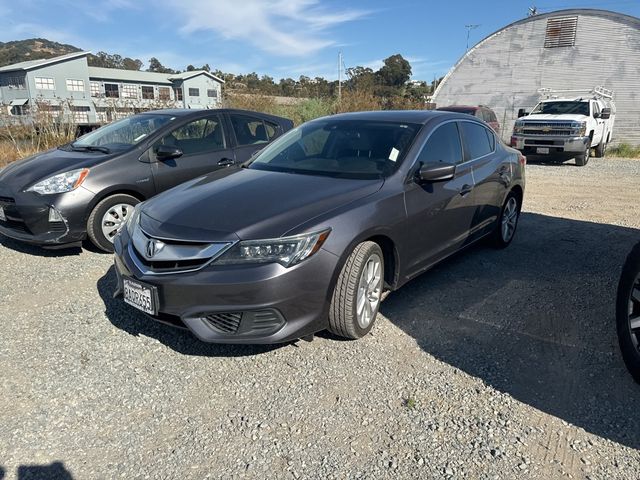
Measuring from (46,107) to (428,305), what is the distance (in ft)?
38.5

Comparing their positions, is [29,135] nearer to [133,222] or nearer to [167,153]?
[167,153]

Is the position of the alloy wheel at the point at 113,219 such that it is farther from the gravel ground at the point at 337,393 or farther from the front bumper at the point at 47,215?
the gravel ground at the point at 337,393

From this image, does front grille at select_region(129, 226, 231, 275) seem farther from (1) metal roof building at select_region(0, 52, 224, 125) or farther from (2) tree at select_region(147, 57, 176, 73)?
(2) tree at select_region(147, 57, 176, 73)

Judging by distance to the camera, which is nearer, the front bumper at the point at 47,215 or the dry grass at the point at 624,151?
the front bumper at the point at 47,215

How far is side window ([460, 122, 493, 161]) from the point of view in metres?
4.77

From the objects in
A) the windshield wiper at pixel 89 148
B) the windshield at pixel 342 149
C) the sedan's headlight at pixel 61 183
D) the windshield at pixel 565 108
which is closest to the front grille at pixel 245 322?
the windshield at pixel 342 149

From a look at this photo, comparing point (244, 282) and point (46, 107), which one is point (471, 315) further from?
point (46, 107)

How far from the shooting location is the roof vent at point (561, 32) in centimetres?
2286

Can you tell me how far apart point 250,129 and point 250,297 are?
4.22m

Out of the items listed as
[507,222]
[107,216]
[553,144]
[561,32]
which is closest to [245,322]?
[107,216]

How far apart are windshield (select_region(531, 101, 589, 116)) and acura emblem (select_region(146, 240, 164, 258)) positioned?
642 inches

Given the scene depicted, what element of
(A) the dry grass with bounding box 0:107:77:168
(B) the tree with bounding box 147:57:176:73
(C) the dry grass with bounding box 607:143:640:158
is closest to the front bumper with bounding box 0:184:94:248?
(A) the dry grass with bounding box 0:107:77:168

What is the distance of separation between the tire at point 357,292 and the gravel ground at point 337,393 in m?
0.15

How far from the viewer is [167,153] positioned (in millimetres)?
5457
